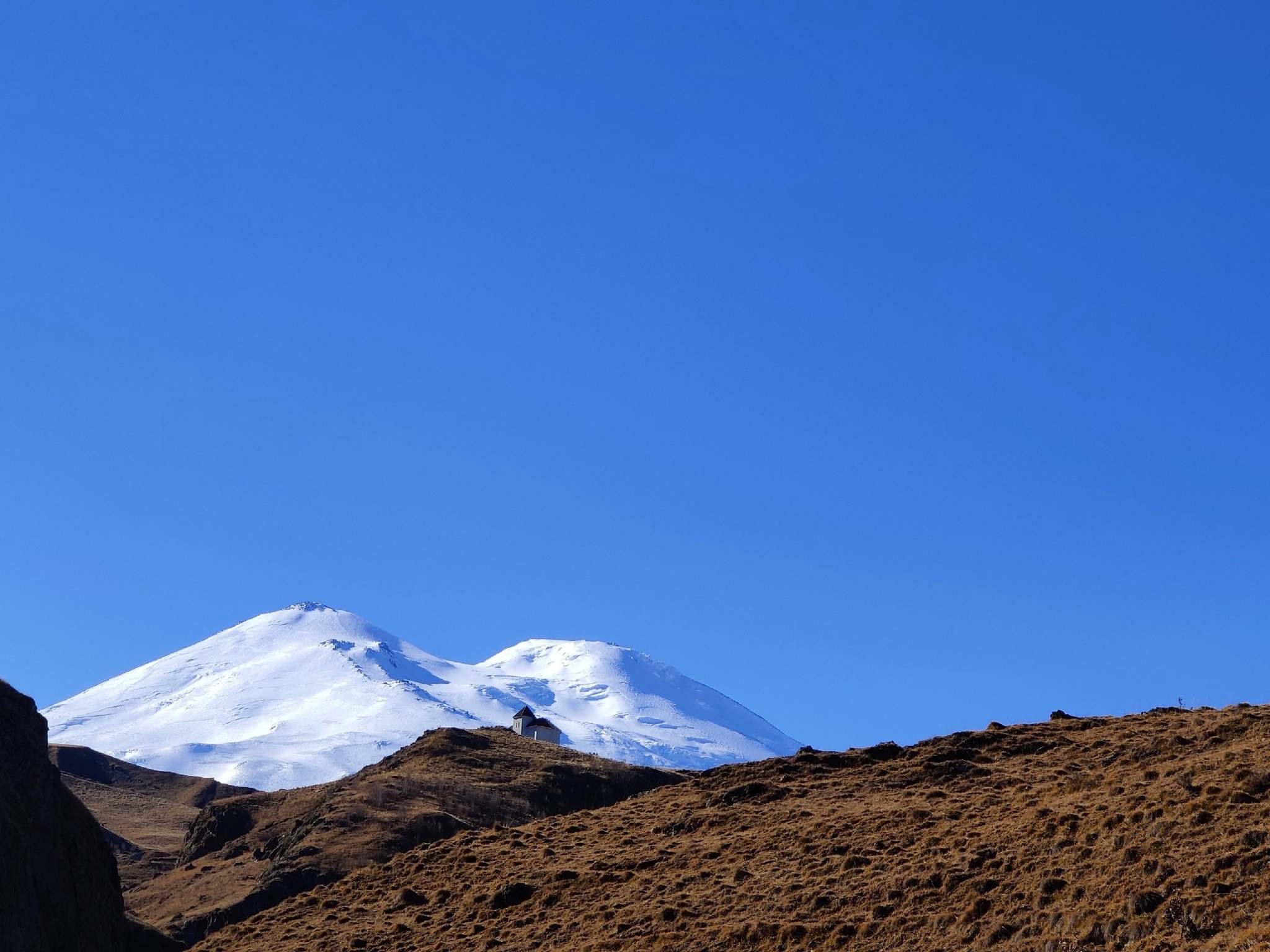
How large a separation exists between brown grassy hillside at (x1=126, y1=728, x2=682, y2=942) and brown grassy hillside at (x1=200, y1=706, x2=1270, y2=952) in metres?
6.64

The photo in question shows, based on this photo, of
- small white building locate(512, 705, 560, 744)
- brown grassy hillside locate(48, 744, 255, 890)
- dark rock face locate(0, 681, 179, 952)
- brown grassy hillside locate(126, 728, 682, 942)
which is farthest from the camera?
small white building locate(512, 705, 560, 744)

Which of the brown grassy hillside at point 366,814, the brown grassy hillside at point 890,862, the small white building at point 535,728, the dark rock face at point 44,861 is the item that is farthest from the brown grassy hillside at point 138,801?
the brown grassy hillside at point 890,862

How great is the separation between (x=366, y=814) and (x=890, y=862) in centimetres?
2726

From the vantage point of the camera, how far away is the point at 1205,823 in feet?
78.8

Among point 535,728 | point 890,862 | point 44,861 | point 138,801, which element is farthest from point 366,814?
point 138,801

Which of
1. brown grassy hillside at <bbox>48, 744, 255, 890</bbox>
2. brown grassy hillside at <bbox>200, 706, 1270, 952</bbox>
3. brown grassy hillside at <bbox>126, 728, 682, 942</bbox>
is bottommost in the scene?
brown grassy hillside at <bbox>200, 706, 1270, 952</bbox>

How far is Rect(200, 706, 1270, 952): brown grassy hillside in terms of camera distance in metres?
22.5

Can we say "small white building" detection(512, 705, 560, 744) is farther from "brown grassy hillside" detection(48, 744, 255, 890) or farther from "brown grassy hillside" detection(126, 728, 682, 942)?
"brown grassy hillside" detection(48, 744, 255, 890)

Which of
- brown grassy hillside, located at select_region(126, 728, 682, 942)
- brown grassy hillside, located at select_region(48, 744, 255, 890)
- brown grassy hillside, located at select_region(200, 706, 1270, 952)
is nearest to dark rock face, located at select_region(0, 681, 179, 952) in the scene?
brown grassy hillside, located at select_region(200, 706, 1270, 952)

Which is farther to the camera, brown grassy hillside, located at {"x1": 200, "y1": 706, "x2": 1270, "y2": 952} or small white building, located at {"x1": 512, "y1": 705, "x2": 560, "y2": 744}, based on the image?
small white building, located at {"x1": 512, "y1": 705, "x2": 560, "y2": 744}

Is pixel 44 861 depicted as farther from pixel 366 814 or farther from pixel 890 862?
pixel 366 814

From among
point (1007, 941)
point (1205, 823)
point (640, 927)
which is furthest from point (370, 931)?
point (1205, 823)

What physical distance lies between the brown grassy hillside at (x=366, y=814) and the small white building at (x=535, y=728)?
1212 centimetres

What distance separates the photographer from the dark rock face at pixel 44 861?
2952 centimetres
